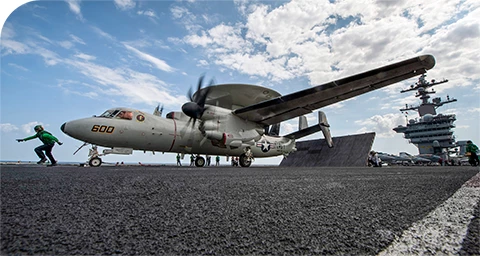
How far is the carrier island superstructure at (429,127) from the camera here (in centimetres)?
4503

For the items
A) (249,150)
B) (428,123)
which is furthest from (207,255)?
(428,123)

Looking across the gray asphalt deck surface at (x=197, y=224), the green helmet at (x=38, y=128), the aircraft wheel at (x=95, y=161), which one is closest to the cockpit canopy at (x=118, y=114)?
the aircraft wheel at (x=95, y=161)

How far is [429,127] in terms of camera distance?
46750 mm

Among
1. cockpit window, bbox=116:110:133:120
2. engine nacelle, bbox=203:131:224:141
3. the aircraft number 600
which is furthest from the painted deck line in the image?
cockpit window, bbox=116:110:133:120

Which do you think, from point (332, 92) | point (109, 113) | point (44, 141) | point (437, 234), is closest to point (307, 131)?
point (332, 92)

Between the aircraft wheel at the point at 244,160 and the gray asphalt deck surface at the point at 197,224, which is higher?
the aircraft wheel at the point at 244,160

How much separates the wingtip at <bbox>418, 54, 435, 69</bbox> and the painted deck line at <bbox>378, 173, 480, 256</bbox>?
A: 285 inches

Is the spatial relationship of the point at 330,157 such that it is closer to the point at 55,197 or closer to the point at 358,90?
the point at 358,90

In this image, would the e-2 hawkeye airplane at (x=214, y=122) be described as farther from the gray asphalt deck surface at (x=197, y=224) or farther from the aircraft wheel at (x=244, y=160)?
the gray asphalt deck surface at (x=197, y=224)

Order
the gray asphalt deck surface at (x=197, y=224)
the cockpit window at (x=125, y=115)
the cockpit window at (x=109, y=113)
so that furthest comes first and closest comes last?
1. the cockpit window at (x=125, y=115)
2. the cockpit window at (x=109, y=113)
3. the gray asphalt deck surface at (x=197, y=224)

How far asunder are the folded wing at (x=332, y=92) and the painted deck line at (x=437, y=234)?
24.6 ft

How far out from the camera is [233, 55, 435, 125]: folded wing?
7.91 metres

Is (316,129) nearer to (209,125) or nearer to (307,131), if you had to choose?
(307,131)

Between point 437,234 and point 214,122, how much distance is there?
10616 millimetres
